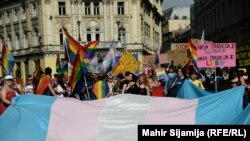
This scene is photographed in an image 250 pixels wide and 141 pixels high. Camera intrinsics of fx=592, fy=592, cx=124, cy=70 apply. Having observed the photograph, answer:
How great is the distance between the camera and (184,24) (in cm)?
11275

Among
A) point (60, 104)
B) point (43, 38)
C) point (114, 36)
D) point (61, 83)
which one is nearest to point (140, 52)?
point (114, 36)

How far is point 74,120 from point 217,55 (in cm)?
838

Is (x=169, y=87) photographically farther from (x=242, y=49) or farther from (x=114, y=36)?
(x=114, y=36)

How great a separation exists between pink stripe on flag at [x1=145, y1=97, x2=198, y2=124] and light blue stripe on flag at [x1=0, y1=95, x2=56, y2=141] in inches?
52.2

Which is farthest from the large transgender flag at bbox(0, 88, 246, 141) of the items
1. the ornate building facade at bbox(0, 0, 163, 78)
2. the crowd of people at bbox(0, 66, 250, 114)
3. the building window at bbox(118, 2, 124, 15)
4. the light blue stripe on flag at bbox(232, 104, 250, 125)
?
the building window at bbox(118, 2, 124, 15)

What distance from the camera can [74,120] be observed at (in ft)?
24.0

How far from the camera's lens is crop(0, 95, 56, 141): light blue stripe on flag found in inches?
287

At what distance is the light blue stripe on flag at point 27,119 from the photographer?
729 centimetres

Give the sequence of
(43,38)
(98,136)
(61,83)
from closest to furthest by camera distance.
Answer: (98,136)
(61,83)
(43,38)

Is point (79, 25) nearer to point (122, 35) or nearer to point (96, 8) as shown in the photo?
point (96, 8)

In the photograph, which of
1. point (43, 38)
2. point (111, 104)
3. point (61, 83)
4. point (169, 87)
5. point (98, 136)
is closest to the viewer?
point (98, 136)

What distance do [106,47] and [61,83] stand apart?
5306 cm

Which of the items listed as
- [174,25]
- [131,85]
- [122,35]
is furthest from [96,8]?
[131,85]

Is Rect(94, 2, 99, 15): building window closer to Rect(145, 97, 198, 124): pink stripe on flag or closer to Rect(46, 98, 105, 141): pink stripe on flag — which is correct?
Rect(46, 98, 105, 141): pink stripe on flag
